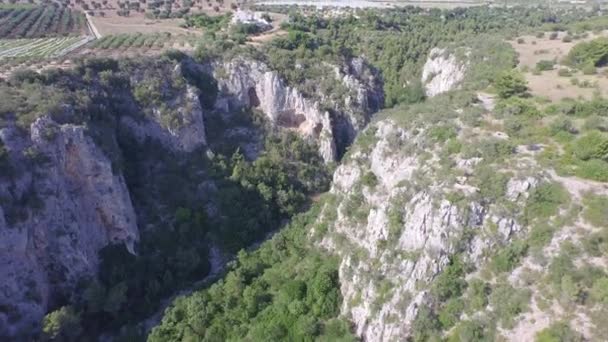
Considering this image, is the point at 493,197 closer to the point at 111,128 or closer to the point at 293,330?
the point at 293,330

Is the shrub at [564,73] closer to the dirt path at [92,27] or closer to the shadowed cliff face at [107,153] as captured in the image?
the shadowed cliff face at [107,153]

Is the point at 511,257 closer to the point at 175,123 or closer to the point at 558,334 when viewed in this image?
the point at 558,334

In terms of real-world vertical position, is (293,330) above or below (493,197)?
below

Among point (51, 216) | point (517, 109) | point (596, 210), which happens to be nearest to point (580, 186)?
point (596, 210)

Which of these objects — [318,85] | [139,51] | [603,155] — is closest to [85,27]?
[139,51]

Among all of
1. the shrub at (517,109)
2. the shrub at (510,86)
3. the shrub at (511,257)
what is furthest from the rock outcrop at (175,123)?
the shrub at (511,257)

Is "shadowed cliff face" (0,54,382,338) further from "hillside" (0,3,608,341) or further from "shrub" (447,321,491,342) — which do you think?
"shrub" (447,321,491,342)

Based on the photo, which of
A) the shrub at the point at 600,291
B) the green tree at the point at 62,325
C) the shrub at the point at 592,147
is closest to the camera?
the shrub at the point at 600,291
